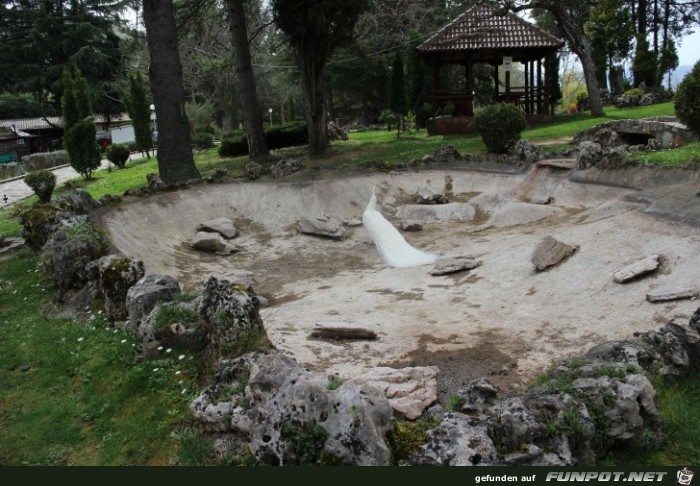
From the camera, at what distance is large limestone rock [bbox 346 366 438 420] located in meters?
5.48

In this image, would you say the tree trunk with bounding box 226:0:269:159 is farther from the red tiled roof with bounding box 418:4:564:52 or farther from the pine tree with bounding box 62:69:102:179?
the red tiled roof with bounding box 418:4:564:52

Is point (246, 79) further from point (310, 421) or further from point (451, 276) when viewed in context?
point (310, 421)

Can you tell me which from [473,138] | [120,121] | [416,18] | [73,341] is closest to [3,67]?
[120,121]

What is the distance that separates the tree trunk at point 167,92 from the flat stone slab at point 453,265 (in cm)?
994

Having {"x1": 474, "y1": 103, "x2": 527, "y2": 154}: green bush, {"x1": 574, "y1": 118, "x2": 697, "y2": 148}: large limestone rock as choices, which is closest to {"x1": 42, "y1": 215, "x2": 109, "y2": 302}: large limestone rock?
{"x1": 474, "y1": 103, "x2": 527, "y2": 154}: green bush

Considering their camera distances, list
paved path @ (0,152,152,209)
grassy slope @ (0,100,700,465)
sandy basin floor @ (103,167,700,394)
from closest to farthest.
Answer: grassy slope @ (0,100,700,465) → sandy basin floor @ (103,167,700,394) → paved path @ (0,152,152,209)

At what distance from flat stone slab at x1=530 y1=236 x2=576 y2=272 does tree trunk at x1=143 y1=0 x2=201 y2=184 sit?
1162 centimetres

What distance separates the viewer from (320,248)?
14711 mm

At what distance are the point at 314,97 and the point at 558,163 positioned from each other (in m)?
9.55

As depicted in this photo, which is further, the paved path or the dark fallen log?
the paved path

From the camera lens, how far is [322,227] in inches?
607

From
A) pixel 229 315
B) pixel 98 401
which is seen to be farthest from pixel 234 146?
pixel 98 401

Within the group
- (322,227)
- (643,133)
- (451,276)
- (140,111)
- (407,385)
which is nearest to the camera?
(407,385)

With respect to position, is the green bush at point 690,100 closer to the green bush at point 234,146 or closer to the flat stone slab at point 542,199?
the flat stone slab at point 542,199
